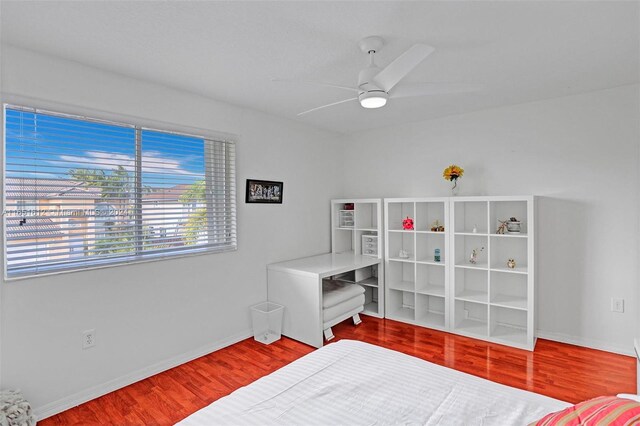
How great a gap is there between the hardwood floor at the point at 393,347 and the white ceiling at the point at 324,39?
7.62 feet

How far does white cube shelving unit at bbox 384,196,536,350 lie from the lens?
3.36 metres

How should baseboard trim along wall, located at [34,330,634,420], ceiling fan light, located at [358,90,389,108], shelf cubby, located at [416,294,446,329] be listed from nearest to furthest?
ceiling fan light, located at [358,90,389,108], baseboard trim along wall, located at [34,330,634,420], shelf cubby, located at [416,294,446,329]

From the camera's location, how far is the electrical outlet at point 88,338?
8.02ft

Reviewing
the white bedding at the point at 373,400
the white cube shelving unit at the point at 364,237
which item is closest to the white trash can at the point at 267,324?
the white cube shelving unit at the point at 364,237

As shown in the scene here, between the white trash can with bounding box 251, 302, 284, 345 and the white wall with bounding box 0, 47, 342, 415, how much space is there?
113mm

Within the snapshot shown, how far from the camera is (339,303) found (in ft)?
11.6

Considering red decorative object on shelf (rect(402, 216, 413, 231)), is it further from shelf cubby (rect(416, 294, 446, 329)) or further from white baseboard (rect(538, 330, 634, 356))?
white baseboard (rect(538, 330, 634, 356))

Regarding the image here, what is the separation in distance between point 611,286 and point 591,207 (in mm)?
714

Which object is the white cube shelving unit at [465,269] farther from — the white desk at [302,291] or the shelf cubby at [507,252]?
the white desk at [302,291]

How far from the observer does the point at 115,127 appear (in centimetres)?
263

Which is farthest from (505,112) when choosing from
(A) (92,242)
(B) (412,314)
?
(A) (92,242)

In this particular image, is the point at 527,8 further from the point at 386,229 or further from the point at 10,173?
the point at 10,173

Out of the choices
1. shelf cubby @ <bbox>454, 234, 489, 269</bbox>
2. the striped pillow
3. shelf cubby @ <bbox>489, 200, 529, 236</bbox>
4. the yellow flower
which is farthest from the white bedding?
the yellow flower

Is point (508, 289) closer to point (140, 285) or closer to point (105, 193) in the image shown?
point (140, 285)
